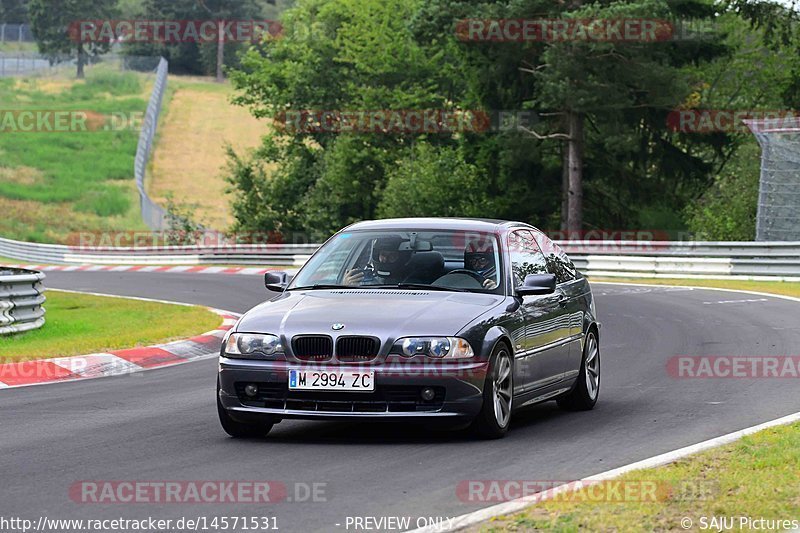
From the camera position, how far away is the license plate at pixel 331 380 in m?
8.82

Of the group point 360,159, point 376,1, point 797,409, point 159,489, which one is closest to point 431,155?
point 360,159

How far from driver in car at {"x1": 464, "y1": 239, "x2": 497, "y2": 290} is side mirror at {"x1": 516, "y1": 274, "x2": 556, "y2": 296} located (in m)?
0.22

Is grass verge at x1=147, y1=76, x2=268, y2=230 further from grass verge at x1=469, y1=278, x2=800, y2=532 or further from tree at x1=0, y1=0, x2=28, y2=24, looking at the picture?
grass verge at x1=469, y1=278, x2=800, y2=532

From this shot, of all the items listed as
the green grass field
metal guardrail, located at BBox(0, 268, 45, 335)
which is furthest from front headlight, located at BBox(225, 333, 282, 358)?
the green grass field

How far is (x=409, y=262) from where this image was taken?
10055 millimetres

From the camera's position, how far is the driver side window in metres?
10.2

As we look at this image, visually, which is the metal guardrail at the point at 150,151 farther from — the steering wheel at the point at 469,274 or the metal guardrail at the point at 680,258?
the steering wheel at the point at 469,274

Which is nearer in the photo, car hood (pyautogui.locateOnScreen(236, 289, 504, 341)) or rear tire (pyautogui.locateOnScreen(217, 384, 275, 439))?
car hood (pyautogui.locateOnScreen(236, 289, 504, 341))

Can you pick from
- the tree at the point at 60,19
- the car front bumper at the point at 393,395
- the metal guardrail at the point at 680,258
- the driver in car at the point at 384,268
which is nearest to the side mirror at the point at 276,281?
the driver in car at the point at 384,268

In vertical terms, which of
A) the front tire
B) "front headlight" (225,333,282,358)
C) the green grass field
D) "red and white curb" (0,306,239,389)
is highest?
"front headlight" (225,333,282,358)

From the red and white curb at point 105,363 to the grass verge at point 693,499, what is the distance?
7.54m

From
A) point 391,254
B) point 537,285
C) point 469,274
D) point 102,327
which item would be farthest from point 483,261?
point 102,327

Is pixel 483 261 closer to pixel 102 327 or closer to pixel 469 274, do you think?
pixel 469 274

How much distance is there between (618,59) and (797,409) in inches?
1446
